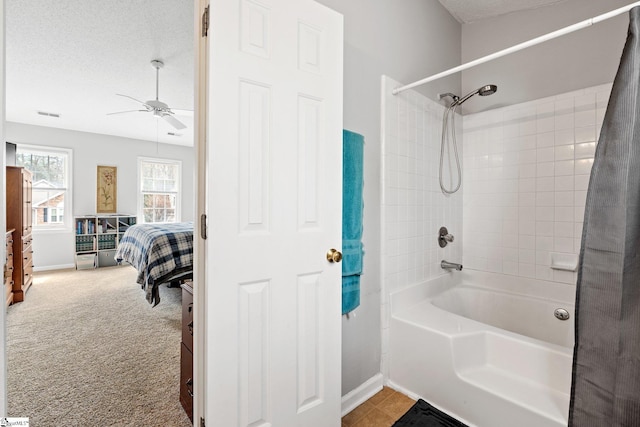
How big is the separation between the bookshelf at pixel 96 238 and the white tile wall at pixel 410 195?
556cm

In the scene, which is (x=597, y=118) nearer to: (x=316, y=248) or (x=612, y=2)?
(x=612, y=2)

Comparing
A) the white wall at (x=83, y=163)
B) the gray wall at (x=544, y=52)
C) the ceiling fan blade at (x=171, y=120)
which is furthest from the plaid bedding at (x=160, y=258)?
the white wall at (x=83, y=163)

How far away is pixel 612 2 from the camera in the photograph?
1890 millimetres

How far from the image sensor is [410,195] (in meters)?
2.02

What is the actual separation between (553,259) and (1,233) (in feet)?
9.32

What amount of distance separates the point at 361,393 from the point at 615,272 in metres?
1.32

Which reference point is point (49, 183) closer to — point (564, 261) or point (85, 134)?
point (85, 134)

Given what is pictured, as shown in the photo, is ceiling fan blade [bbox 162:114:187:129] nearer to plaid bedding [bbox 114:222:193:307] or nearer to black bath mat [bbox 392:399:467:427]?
plaid bedding [bbox 114:222:193:307]

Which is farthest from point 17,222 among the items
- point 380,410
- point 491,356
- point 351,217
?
point 491,356

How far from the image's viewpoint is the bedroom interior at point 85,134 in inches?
72.2

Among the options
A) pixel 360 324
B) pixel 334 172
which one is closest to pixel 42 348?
pixel 360 324

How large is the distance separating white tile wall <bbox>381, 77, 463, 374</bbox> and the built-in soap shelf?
2.17 ft

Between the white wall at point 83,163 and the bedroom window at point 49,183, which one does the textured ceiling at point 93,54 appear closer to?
the white wall at point 83,163

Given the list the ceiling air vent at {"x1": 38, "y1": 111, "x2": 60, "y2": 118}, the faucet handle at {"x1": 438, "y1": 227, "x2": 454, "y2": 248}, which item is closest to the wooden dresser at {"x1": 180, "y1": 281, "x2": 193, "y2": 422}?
the faucet handle at {"x1": 438, "y1": 227, "x2": 454, "y2": 248}
